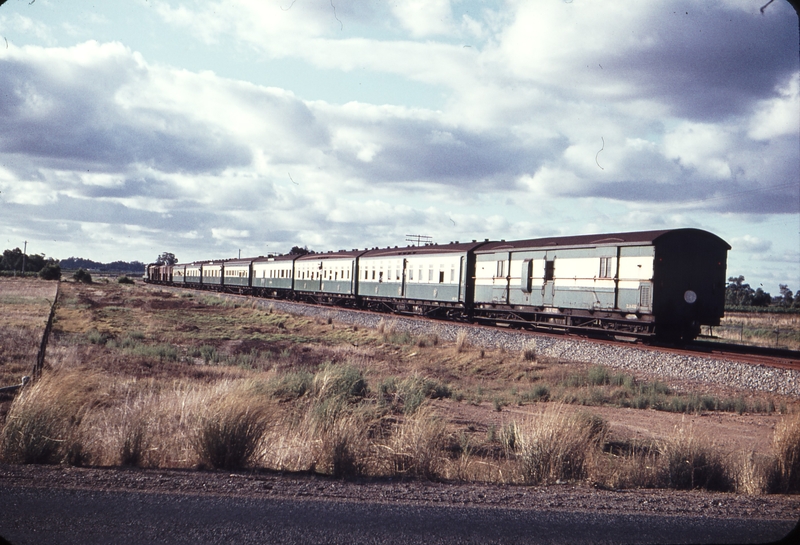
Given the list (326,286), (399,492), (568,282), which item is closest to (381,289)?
(326,286)

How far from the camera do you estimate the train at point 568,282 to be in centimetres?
1941

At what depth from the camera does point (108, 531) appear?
15.3 feet

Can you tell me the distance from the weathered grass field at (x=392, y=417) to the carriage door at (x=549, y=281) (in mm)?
3077

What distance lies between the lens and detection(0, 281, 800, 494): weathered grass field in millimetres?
7195

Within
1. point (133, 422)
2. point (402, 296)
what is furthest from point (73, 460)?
point (402, 296)

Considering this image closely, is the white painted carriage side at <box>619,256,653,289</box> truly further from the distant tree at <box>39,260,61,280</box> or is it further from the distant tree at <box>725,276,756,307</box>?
the distant tree at <box>39,260,61,280</box>

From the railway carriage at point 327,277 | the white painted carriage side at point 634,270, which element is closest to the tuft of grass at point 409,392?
the white painted carriage side at point 634,270

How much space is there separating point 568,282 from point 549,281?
102cm

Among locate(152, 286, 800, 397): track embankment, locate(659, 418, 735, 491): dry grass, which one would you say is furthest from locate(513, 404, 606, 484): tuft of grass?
locate(152, 286, 800, 397): track embankment

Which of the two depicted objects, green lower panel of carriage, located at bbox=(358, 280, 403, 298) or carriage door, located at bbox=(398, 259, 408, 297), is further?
green lower panel of carriage, located at bbox=(358, 280, 403, 298)

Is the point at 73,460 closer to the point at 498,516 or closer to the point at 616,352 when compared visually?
the point at 498,516

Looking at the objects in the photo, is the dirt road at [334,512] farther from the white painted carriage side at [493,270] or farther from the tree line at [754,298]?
the tree line at [754,298]

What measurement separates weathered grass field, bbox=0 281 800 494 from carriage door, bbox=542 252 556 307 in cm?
308

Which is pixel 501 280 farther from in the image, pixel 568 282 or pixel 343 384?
pixel 343 384
